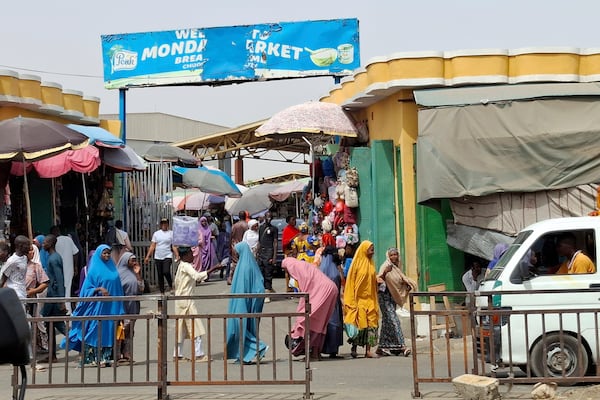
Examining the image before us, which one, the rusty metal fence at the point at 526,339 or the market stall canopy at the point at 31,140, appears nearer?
the rusty metal fence at the point at 526,339

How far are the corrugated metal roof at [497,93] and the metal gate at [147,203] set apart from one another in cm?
872

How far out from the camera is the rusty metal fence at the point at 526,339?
9172 mm

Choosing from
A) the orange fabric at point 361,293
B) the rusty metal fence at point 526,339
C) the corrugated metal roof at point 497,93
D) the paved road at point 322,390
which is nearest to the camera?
the rusty metal fence at point 526,339

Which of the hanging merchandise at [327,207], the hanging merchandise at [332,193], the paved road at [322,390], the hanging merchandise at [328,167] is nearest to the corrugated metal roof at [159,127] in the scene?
the hanging merchandise at [328,167]

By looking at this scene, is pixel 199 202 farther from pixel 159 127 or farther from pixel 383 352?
pixel 383 352

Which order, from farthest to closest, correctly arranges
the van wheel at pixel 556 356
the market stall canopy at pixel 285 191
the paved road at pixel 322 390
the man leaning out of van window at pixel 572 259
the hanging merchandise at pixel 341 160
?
the market stall canopy at pixel 285 191 → the hanging merchandise at pixel 341 160 → the man leaning out of van window at pixel 572 259 → the van wheel at pixel 556 356 → the paved road at pixel 322 390

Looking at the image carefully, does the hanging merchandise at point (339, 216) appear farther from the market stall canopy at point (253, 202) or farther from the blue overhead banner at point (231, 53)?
the market stall canopy at point (253, 202)

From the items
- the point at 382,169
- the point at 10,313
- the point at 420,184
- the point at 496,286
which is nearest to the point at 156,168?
the point at 382,169

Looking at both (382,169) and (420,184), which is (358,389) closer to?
(420,184)

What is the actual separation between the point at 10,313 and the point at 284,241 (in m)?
16.2

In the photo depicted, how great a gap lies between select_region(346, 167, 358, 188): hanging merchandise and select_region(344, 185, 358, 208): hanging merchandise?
0.09 m

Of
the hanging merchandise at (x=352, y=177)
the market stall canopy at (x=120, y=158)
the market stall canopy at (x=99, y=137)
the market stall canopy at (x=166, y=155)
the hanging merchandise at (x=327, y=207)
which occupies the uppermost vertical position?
the market stall canopy at (x=166, y=155)

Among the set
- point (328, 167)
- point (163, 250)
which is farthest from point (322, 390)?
point (163, 250)

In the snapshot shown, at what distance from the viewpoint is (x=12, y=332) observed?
4.02 meters
